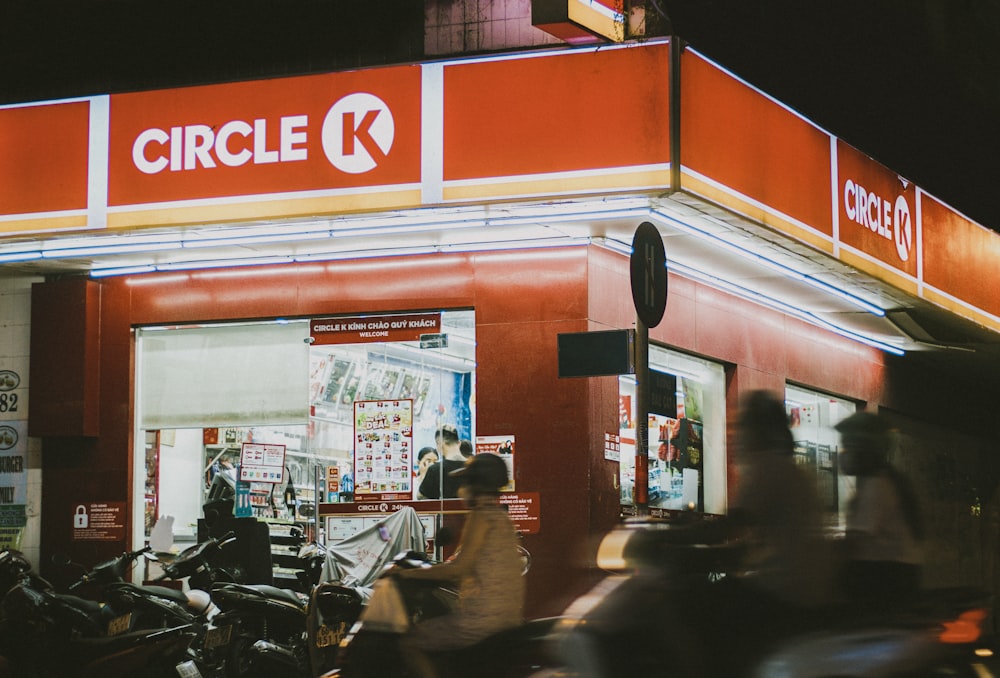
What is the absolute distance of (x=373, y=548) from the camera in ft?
39.5

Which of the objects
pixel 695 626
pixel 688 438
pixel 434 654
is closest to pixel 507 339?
pixel 688 438

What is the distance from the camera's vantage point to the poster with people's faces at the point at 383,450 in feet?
41.1

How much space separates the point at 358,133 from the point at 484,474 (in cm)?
474

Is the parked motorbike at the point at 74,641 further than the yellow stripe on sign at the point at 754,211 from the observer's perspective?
No

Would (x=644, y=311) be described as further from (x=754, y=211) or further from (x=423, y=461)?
(x=423, y=461)

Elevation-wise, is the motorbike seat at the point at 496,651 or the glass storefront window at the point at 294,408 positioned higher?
the glass storefront window at the point at 294,408

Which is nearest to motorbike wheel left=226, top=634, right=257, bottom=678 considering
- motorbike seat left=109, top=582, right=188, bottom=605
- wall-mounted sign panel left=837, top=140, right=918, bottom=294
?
motorbike seat left=109, top=582, right=188, bottom=605

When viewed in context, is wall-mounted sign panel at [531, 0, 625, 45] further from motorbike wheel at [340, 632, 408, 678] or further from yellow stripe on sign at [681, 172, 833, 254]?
motorbike wheel at [340, 632, 408, 678]

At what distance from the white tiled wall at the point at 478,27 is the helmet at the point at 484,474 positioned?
20.0ft

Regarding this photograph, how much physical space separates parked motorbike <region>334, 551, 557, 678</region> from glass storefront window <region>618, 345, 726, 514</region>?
5.76 m

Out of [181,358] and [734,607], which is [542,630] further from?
[181,358]

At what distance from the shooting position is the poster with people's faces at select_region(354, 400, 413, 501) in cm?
1252

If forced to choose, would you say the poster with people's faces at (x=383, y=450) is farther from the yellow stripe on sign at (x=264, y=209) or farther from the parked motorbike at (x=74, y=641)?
the parked motorbike at (x=74, y=641)

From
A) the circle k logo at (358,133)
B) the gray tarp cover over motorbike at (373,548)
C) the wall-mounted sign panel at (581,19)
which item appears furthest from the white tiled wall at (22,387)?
the wall-mounted sign panel at (581,19)
